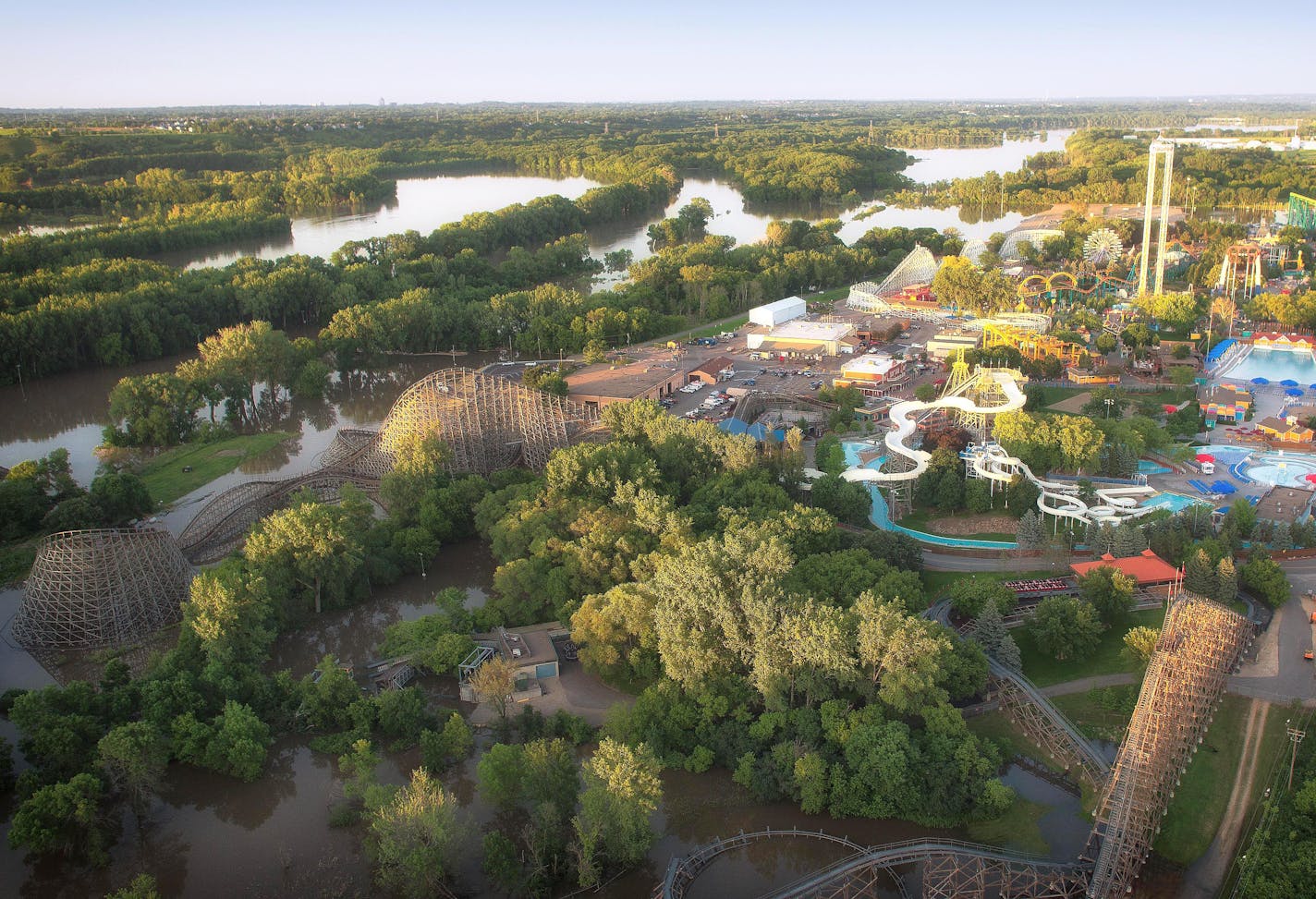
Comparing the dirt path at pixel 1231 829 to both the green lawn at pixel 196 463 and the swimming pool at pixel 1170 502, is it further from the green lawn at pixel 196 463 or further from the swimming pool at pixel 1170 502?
the green lawn at pixel 196 463

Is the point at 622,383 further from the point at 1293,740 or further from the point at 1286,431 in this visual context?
the point at 1293,740

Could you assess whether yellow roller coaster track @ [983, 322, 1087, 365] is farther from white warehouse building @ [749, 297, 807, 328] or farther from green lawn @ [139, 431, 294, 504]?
green lawn @ [139, 431, 294, 504]

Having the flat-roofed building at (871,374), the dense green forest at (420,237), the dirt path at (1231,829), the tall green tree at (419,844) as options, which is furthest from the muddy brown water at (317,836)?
the dense green forest at (420,237)

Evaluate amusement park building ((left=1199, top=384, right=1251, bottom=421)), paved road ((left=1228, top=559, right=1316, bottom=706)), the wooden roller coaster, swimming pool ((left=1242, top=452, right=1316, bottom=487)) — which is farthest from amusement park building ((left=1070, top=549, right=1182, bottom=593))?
amusement park building ((left=1199, top=384, right=1251, bottom=421))

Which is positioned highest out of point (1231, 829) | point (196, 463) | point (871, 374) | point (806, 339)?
point (806, 339)

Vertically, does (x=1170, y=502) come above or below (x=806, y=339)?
below

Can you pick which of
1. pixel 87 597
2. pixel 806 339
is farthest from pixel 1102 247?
pixel 87 597
